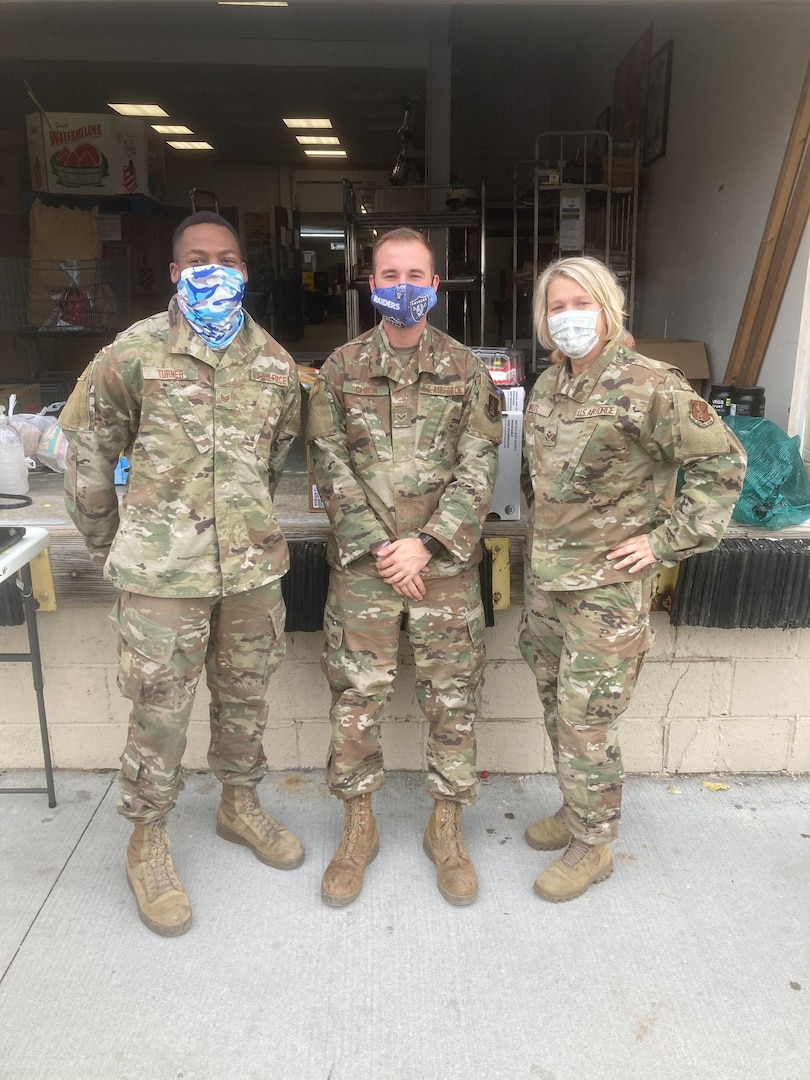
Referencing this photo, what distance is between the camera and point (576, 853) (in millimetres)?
2285

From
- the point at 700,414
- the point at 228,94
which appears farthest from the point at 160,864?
the point at 228,94

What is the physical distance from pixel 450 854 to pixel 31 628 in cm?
141

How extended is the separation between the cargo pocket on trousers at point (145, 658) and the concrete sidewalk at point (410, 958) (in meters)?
0.63

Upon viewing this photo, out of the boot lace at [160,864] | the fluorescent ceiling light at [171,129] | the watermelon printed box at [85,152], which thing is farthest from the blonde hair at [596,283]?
the fluorescent ceiling light at [171,129]

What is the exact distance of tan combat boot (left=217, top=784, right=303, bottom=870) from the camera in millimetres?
2359

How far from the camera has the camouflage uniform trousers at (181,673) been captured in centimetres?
203

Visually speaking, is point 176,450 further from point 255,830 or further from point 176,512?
point 255,830

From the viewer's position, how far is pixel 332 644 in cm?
229

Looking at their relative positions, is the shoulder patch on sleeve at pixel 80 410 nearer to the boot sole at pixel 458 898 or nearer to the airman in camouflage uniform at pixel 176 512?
the airman in camouflage uniform at pixel 176 512

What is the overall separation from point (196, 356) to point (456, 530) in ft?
2.59

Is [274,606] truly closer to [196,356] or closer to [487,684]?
[196,356]

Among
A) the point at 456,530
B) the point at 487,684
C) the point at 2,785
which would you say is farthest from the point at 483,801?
the point at 2,785

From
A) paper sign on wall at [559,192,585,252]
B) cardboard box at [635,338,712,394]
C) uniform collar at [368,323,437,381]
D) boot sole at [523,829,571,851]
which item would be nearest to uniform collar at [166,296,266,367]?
uniform collar at [368,323,437,381]

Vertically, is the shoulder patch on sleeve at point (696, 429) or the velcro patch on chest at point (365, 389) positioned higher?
the velcro patch on chest at point (365, 389)
